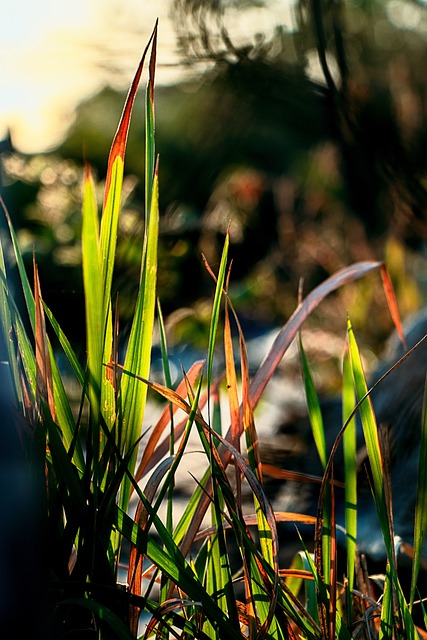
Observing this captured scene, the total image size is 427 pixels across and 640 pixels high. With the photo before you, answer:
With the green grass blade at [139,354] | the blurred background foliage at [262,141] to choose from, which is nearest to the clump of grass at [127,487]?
the green grass blade at [139,354]

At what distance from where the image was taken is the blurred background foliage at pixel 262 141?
6.56 feet

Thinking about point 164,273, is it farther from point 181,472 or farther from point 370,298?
point 370,298

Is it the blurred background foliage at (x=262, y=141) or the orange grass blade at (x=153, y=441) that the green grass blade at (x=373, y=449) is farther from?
the blurred background foliage at (x=262, y=141)

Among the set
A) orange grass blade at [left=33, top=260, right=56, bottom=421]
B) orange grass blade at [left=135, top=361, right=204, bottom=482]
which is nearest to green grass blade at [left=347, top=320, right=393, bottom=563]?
orange grass blade at [left=135, top=361, right=204, bottom=482]

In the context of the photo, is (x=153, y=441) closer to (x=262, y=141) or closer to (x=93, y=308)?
(x=93, y=308)

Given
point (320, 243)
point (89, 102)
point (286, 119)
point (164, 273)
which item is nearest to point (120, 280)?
point (164, 273)

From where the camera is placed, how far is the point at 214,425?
0.83 metres

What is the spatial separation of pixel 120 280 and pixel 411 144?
1.60 metres

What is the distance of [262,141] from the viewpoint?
177 inches

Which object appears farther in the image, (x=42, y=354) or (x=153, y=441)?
(x=153, y=441)

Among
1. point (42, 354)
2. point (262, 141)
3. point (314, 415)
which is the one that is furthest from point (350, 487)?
point (262, 141)

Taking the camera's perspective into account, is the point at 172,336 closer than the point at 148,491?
No

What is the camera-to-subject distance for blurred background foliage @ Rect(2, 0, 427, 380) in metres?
2.00

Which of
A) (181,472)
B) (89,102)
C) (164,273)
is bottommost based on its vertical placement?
(181,472)
